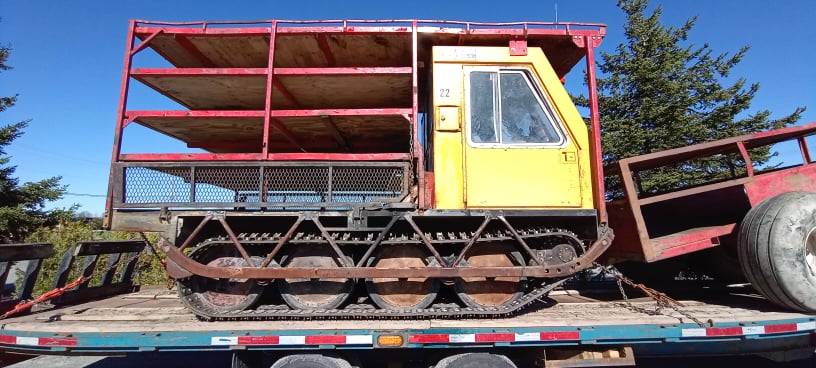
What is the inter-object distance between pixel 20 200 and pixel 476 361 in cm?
1733

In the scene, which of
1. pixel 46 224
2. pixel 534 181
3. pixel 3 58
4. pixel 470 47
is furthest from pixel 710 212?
pixel 3 58

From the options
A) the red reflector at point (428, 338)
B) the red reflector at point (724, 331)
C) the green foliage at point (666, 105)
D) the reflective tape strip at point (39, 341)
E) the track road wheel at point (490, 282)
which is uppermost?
the green foliage at point (666, 105)

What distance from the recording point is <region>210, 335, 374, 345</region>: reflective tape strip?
145 inches

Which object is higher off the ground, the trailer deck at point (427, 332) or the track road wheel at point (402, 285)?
the track road wheel at point (402, 285)

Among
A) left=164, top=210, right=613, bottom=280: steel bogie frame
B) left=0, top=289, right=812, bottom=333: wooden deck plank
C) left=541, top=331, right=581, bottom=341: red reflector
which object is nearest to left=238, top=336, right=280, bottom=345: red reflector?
left=0, top=289, right=812, bottom=333: wooden deck plank

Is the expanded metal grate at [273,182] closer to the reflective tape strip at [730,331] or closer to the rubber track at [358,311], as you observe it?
the rubber track at [358,311]

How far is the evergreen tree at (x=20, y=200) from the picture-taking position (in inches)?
541

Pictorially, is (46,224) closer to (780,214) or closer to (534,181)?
(534,181)

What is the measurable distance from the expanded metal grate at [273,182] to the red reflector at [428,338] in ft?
4.25

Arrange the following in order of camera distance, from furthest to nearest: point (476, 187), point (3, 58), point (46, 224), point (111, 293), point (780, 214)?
point (3, 58) → point (46, 224) → point (111, 293) → point (476, 187) → point (780, 214)

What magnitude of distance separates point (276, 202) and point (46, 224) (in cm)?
1486

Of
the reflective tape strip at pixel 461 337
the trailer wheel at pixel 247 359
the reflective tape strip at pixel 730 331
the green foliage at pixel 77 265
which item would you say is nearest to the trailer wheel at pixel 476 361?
the reflective tape strip at pixel 461 337

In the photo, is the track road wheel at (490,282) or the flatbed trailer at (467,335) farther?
the track road wheel at (490,282)

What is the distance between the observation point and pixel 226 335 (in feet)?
12.1
